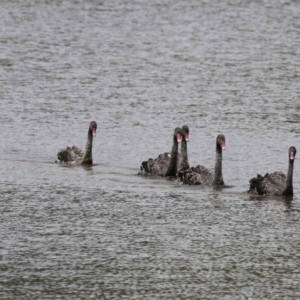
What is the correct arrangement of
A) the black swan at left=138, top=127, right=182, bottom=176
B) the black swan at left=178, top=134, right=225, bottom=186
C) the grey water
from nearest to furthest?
the grey water, the black swan at left=178, top=134, right=225, bottom=186, the black swan at left=138, top=127, right=182, bottom=176

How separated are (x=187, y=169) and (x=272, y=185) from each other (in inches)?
50.6

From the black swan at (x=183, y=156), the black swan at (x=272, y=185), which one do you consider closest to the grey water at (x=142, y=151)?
the black swan at (x=272, y=185)

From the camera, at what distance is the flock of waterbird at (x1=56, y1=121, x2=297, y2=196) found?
37.8 ft

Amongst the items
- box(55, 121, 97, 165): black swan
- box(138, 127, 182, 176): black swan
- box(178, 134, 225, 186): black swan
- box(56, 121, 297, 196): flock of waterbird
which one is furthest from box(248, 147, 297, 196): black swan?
box(55, 121, 97, 165): black swan

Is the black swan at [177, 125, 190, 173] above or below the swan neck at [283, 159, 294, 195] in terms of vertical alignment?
above

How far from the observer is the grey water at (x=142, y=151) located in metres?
8.59

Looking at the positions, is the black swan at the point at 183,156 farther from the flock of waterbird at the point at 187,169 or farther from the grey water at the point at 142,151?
the grey water at the point at 142,151

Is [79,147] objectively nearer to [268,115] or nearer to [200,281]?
[268,115]

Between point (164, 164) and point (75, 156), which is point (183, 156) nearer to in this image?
point (164, 164)

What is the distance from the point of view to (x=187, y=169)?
12.5m

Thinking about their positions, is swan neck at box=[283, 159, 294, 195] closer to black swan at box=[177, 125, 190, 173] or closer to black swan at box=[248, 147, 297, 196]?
black swan at box=[248, 147, 297, 196]

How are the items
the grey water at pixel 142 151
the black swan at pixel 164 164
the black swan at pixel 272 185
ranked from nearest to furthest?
the grey water at pixel 142 151
the black swan at pixel 272 185
the black swan at pixel 164 164

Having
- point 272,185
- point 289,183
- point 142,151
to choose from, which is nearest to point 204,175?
point 272,185

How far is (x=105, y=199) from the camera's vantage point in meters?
11.1
